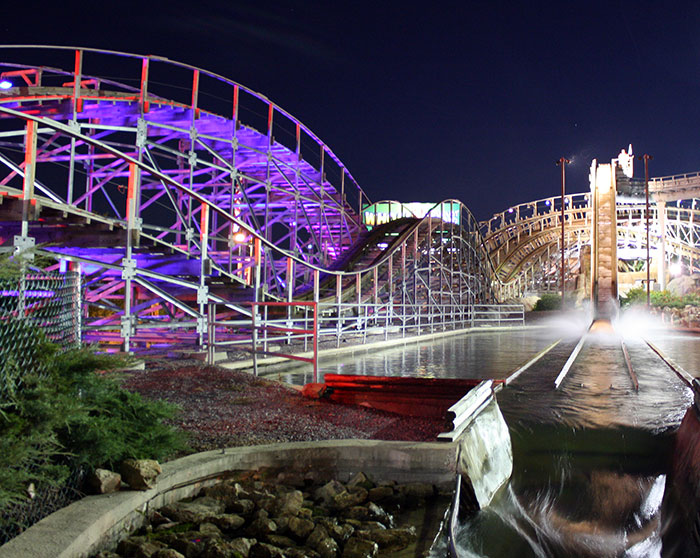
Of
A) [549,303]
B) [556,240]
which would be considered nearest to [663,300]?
[549,303]

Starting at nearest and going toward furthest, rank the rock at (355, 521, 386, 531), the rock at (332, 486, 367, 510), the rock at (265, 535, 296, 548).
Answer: the rock at (265, 535, 296, 548), the rock at (355, 521, 386, 531), the rock at (332, 486, 367, 510)

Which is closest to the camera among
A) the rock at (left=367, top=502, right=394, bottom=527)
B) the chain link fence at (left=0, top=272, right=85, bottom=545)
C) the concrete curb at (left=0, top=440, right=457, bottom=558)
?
the concrete curb at (left=0, top=440, right=457, bottom=558)

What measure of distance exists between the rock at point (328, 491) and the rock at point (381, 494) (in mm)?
215

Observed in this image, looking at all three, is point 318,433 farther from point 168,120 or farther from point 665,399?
point 168,120

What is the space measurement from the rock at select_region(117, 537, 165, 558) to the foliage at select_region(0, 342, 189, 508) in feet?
1.63

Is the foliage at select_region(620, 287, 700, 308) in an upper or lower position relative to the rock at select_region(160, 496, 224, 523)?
upper

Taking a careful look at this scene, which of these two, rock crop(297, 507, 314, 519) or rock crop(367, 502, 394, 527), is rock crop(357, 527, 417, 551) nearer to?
rock crop(367, 502, 394, 527)

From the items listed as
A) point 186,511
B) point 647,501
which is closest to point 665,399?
point 647,501

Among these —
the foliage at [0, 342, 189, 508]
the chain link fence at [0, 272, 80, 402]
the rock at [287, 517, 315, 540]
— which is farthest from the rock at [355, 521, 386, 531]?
the chain link fence at [0, 272, 80, 402]

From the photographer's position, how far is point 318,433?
539cm

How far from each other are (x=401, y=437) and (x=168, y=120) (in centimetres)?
1471

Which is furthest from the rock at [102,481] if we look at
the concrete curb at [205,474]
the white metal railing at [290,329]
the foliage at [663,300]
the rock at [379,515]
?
the foliage at [663,300]

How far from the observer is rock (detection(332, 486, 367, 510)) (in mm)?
4301

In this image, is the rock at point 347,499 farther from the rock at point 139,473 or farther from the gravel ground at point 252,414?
the rock at point 139,473
